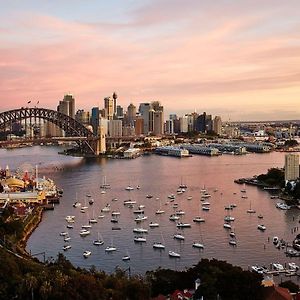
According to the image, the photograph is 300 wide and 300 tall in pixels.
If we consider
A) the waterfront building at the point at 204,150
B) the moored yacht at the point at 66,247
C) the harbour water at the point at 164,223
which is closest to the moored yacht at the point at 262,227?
the harbour water at the point at 164,223

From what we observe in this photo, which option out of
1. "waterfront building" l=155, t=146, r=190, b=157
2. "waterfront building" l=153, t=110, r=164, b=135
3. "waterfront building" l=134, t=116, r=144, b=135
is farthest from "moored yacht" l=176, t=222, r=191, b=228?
"waterfront building" l=153, t=110, r=164, b=135

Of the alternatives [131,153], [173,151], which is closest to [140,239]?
[131,153]

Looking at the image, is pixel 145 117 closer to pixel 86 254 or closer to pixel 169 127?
pixel 169 127

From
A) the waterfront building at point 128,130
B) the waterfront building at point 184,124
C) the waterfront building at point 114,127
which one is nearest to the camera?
the waterfront building at point 114,127

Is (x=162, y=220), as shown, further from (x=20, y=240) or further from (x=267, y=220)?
(x=20, y=240)

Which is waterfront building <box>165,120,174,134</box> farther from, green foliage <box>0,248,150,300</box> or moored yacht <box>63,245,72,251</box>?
green foliage <box>0,248,150,300</box>

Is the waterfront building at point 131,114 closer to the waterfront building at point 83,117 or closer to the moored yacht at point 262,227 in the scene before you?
the waterfront building at point 83,117

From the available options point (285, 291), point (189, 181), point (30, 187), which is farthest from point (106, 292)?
point (189, 181)
